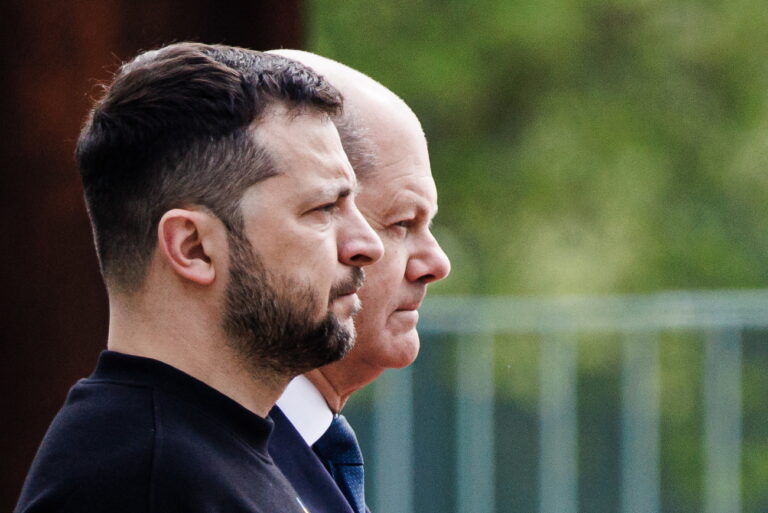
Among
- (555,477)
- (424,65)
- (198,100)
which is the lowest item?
(555,477)

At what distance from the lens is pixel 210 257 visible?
5.19 ft

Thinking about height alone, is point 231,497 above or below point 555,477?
above

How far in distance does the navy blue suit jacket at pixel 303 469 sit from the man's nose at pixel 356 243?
377 mm

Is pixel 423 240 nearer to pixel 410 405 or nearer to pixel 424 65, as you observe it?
pixel 410 405

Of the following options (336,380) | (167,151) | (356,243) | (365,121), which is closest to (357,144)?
(365,121)

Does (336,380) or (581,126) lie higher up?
(581,126)

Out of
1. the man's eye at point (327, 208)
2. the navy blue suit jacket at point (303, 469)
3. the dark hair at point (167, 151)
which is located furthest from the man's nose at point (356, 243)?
the navy blue suit jacket at point (303, 469)

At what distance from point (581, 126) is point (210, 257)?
7.36 meters

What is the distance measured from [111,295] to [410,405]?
174 inches

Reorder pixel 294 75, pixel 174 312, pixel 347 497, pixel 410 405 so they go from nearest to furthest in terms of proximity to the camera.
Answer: pixel 174 312 → pixel 294 75 → pixel 347 497 → pixel 410 405

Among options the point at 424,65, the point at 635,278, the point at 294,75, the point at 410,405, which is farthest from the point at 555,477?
the point at 294,75

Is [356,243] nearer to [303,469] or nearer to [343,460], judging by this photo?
[303,469]

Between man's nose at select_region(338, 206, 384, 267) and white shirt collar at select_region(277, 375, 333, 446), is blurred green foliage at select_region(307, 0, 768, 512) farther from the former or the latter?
man's nose at select_region(338, 206, 384, 267)

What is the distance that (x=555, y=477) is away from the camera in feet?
19.8
